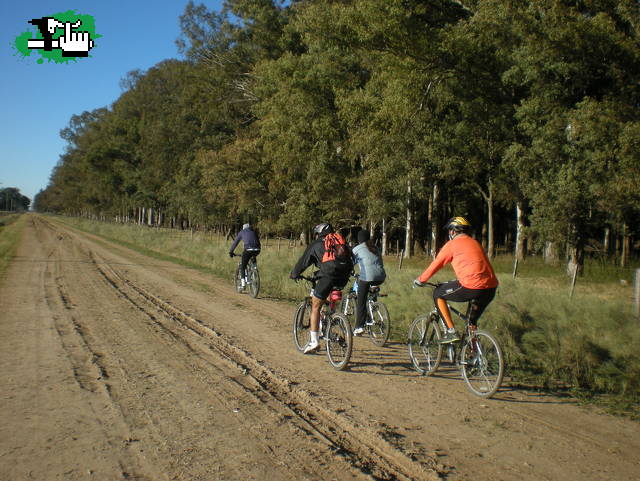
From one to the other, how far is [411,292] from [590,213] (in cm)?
1751

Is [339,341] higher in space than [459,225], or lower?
lower

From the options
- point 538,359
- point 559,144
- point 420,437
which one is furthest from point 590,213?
point 420,437

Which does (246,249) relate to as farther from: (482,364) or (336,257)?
(482,364)

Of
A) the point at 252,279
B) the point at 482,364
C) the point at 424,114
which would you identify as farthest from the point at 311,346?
the point at 424,114

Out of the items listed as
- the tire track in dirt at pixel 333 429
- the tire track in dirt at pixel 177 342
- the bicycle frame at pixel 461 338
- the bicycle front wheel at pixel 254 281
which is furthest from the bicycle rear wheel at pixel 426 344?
the bicycle front wheel at pixel 254 281

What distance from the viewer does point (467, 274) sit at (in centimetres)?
645

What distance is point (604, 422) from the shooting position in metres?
5.69

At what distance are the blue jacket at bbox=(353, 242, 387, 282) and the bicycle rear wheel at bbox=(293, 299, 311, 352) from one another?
121cm

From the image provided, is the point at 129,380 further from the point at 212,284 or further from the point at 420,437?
the point at 212,284

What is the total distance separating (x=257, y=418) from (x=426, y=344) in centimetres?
283

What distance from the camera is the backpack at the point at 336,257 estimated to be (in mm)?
7633

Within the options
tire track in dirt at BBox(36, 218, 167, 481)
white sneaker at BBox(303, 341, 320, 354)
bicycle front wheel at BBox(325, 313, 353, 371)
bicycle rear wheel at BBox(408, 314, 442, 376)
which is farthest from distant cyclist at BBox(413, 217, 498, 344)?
tire track in dirt at BBox(36, 218, 167, 481)

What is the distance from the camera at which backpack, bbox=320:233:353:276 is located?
7.63 m

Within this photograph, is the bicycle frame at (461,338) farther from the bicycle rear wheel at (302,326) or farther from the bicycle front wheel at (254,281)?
the bicycle front wheel at (254,281)
